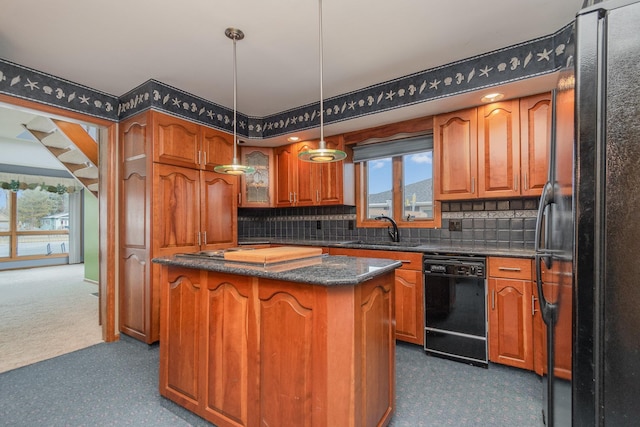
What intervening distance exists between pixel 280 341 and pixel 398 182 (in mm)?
2532

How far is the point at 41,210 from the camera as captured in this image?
25.1 ft

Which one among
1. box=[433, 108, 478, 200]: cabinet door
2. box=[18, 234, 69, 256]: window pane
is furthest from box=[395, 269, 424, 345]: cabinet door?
box=[18, 234, 69, 256]: window pane

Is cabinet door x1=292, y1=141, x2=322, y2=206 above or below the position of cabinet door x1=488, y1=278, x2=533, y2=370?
above

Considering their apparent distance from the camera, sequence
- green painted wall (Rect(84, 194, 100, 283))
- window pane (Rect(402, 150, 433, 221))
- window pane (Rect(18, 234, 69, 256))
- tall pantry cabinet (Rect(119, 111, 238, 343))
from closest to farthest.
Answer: tall pantry cabinet (Rect(119, 111, 238, 343)) < window pane (Rect(402, 150, 433, 221)) < green painted wall (Rect(84, 194, 100, 283)) < window pane (Rect(18, 234, 69, 256))

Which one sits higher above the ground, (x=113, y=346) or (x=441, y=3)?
(x=441, y=3)

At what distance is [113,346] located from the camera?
2900 millimetres

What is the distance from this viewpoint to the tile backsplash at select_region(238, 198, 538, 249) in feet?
9.20

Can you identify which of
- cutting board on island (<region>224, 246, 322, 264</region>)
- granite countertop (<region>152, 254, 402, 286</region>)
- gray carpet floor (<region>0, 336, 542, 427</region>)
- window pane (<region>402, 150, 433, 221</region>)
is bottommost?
gray carpet floor (<region>0, 336, 542, 427</region>)

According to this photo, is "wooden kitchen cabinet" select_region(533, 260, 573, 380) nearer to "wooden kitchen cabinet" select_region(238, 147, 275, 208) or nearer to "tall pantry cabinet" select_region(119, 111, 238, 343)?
"tall pantry cabinet" select_region(119, 111, 238, 343)

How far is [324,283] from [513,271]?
1.83 metres

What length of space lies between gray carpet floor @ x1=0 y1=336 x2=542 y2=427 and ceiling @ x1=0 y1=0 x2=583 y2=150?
7.35ft

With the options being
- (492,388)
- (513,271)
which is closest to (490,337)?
(492,388)

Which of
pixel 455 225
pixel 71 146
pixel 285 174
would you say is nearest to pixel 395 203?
pixel 455 225

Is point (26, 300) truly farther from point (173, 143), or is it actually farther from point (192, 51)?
point (192, 51)
